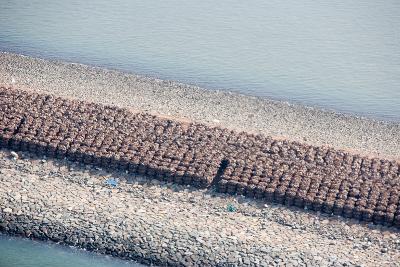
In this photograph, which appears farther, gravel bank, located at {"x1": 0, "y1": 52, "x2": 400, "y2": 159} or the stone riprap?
gravel bank, located at {"x1": 0, "y1": 52, "x2": 400, "y2": 159}

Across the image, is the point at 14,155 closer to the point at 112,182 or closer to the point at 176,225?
the point at 112,182

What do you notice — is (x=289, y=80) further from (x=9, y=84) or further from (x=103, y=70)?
(x=9, y=84)

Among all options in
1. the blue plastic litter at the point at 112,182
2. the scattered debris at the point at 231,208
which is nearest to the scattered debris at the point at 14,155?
the blue plastic litter at the point at 112,182

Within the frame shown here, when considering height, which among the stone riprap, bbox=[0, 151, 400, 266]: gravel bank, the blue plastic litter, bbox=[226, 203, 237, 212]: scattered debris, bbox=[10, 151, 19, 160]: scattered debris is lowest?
bbox=[0, 151, 400, 266]: gravel bank

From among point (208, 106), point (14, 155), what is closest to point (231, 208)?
point (208, 106)

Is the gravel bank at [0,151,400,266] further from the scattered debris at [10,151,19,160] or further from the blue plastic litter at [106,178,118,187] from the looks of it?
the scattered debris at [10,151,19,160]

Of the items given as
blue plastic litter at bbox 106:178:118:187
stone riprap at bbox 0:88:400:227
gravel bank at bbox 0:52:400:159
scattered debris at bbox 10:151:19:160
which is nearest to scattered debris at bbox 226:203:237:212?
stone riprap at bbox 0:88:400:227

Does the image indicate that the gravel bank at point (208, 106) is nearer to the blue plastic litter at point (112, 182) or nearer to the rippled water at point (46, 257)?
the blue plastic litter at point (112, 182)
